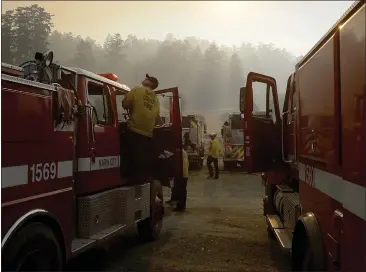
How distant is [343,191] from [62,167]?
244 cm

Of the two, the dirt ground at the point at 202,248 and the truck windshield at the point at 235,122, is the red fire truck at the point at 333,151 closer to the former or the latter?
the dirt ground at the point at 202,248

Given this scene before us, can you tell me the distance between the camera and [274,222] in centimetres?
551

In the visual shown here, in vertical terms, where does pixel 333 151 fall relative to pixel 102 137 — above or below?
below

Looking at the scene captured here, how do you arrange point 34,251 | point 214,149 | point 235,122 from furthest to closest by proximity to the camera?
1. point 235,122
2. point 214,149
3. point 34,251

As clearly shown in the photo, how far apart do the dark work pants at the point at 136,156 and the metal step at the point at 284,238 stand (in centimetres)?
201

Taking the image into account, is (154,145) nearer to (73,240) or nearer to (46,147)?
(73,240)

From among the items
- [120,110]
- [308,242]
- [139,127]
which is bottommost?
[308,242]

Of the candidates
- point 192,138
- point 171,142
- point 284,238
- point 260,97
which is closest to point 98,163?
point 171,142

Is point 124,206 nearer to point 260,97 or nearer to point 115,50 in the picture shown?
point 115,50

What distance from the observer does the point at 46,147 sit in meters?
3.35

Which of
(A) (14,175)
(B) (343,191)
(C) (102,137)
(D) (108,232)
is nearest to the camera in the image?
(B) (343,191)

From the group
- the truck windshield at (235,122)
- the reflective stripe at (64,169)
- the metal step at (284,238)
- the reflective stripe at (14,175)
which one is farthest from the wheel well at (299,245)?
the truck windshield at (235,122)

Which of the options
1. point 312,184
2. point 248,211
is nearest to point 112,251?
point 312,184

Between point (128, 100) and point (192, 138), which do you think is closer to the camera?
point (128, 100)
